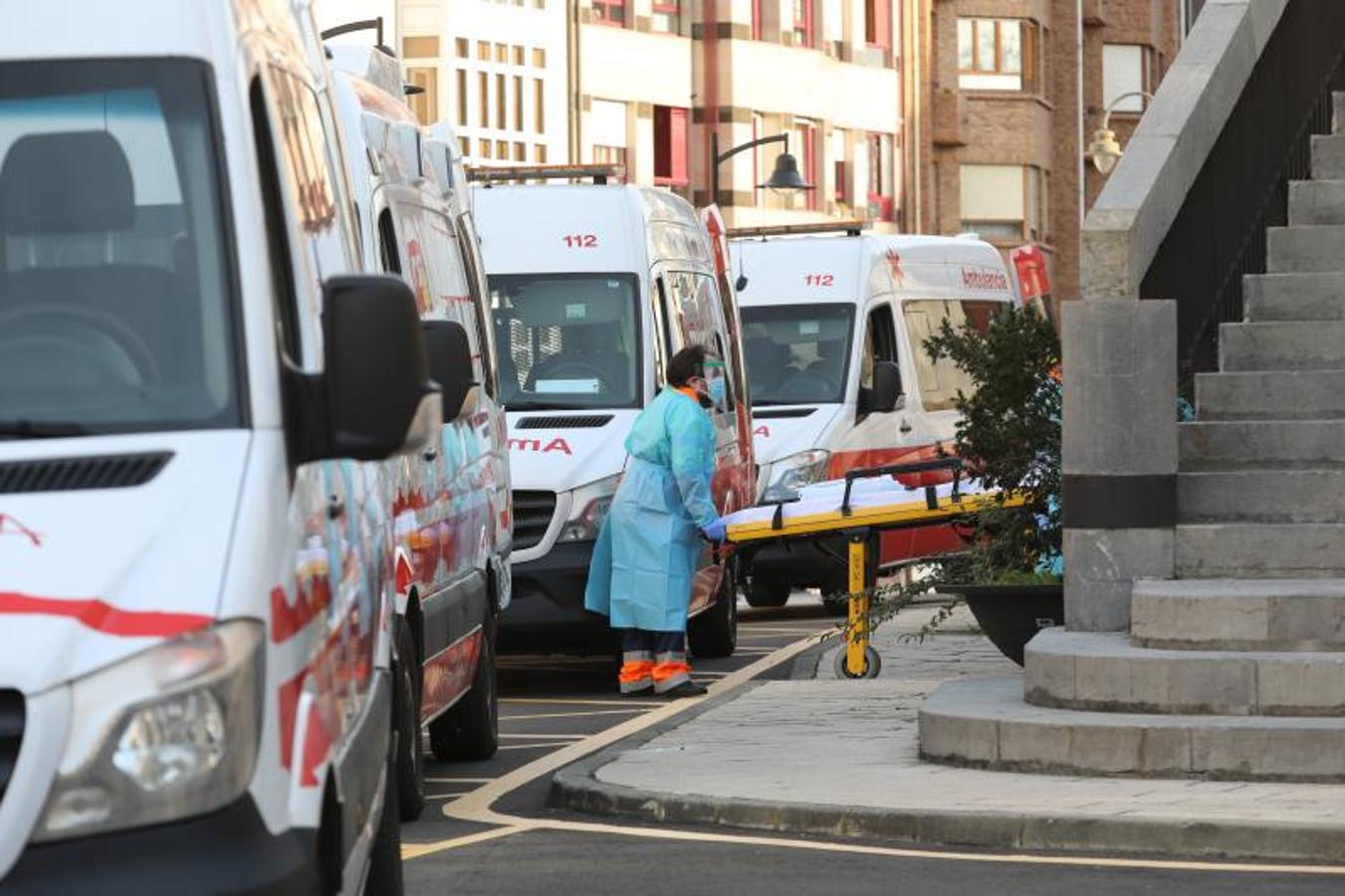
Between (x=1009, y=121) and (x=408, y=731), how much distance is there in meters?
77.6

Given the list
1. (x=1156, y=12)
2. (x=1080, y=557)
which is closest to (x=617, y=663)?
(x=1080, y=557)

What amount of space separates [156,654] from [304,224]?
1868 mm

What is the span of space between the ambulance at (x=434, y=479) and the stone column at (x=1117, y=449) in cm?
234

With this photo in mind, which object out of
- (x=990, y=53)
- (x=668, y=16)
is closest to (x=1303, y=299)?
(x=668, y=16)

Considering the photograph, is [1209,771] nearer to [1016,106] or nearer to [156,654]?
[156,654]

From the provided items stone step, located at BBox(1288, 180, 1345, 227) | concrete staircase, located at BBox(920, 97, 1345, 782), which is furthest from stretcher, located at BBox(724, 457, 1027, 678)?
concrete staircase, located at BBox(920, 97, 1345, 782)

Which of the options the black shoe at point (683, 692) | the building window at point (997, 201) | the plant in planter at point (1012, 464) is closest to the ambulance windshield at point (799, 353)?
the black shoe at point (683, 692)

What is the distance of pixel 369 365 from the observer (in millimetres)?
6941

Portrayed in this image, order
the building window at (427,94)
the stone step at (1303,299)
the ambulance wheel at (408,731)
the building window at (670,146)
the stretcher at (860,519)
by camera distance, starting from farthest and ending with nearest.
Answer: the building window at (670,146) < the building window at (427,94) < the stretcher at (860,519) < the stone step at (1303,299) < the ambulance wheel at (408,731)

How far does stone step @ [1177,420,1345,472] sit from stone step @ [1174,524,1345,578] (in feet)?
2.07

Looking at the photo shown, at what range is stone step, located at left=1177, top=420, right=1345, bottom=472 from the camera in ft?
50.6

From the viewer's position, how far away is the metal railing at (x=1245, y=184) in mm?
16172

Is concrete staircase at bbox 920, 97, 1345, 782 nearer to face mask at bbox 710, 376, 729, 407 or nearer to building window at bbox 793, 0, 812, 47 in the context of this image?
face mask at bbox 710, 376, 729, 407

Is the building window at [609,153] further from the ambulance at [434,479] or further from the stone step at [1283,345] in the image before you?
the stone step at [1283,345]
